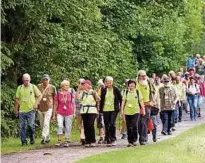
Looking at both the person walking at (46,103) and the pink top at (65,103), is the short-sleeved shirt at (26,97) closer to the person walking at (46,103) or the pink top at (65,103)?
the person walking at (46,103)

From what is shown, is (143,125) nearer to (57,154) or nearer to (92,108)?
(92,108)

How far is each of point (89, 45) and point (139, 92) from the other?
9.11 meters

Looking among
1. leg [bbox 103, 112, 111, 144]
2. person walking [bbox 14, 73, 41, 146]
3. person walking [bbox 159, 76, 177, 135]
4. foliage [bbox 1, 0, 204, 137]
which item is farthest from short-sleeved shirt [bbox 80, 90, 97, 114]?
person walking [bbox 159, 76, 177, 135]

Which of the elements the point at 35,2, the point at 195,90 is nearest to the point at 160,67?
the point at 195,90

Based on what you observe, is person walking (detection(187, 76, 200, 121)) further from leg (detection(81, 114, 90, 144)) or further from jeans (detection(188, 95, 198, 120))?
leg (detection(81, 114, 90, 144))

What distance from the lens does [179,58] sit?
140ft

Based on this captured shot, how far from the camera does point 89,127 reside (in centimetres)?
1795

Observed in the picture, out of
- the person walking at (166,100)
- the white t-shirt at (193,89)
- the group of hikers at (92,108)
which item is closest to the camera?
the group of hikers at (92,108)

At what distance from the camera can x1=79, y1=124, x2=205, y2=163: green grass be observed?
14.6 meters

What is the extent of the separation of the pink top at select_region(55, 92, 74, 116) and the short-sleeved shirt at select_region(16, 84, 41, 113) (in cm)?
70

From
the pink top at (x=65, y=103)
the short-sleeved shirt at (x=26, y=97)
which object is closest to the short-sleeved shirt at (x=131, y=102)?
the pink top at (x=65, y=103)

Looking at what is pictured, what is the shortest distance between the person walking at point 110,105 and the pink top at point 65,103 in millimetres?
919

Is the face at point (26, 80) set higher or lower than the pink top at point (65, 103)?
higher

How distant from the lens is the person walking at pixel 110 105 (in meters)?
18.2
